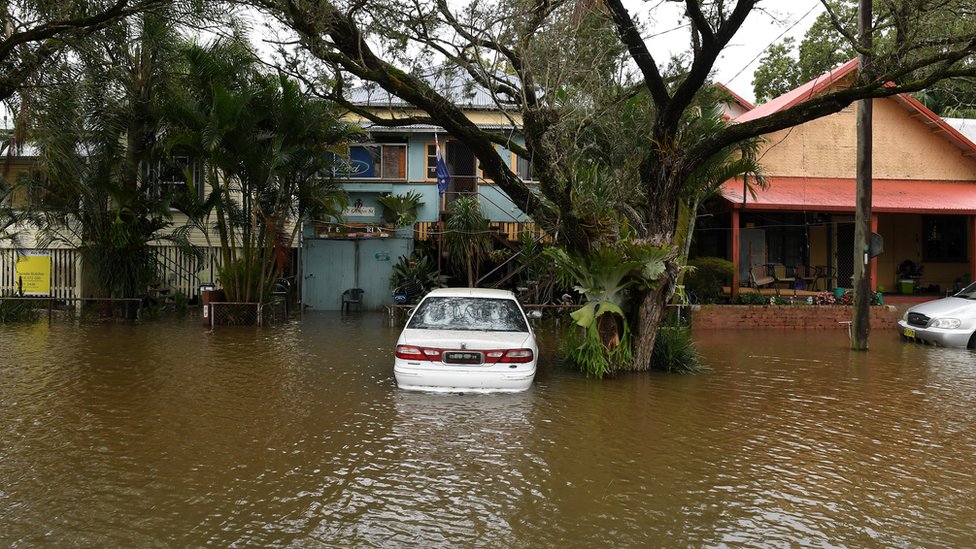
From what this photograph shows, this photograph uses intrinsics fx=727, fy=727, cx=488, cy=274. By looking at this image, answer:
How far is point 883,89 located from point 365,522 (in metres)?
9.30

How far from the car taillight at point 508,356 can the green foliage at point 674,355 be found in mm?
3662

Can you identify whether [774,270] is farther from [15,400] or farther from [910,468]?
[15,400]

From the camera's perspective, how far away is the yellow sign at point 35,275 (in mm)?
21219

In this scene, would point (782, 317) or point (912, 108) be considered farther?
point (912, 108)

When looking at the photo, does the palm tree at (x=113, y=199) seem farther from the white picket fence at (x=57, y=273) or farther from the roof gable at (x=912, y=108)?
the roof gable at (x=912, y=108)

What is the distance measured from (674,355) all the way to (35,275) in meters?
19.0

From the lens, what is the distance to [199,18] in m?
9.15

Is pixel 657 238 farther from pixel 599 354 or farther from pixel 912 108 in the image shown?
pixel 912 108

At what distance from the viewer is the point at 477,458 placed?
6.50 meters

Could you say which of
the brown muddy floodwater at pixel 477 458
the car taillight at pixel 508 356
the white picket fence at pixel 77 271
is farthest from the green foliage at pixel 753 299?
the white picket fence at pixel 77 271

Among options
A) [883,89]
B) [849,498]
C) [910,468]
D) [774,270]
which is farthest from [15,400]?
[774,270]

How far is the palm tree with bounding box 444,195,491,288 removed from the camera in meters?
20.1

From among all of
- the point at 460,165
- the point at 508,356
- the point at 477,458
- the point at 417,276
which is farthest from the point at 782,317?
the point at 477,458

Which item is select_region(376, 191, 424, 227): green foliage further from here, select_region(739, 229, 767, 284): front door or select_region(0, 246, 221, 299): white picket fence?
select_region(739, 229, 767, 284): front door
